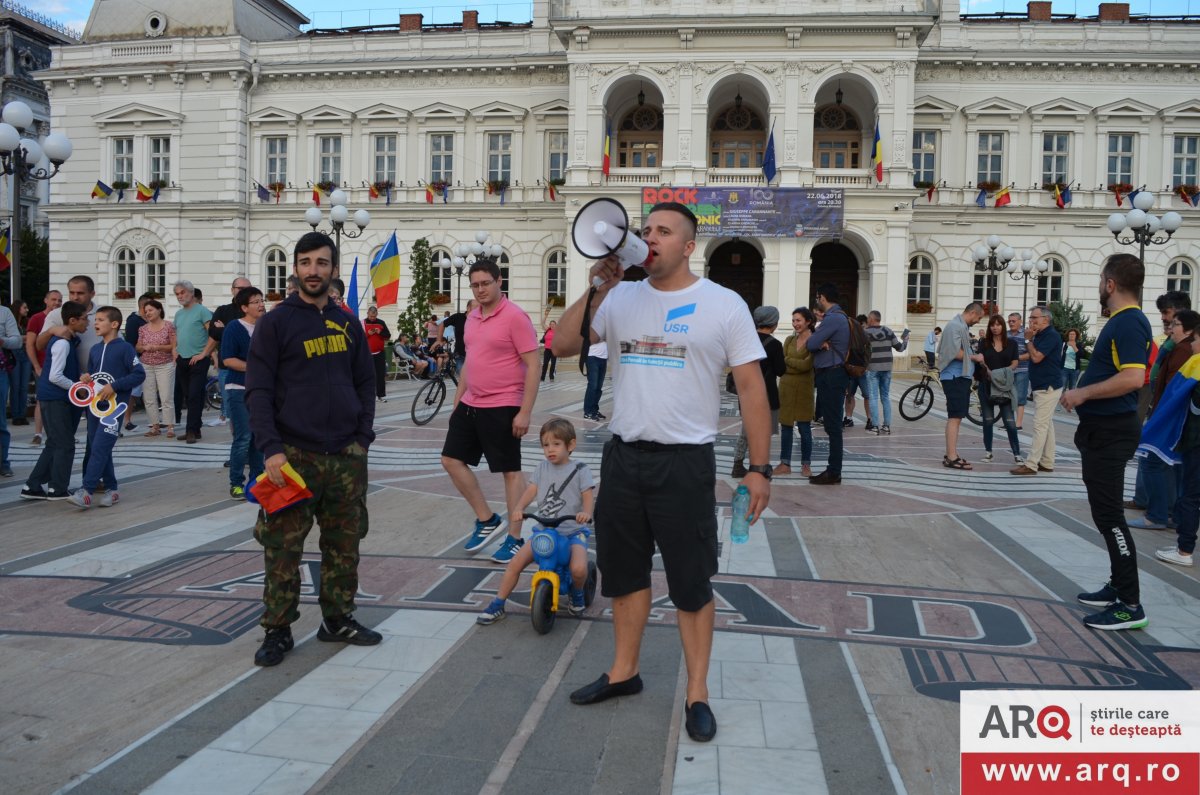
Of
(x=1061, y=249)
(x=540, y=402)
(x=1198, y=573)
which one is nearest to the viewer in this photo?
(x=1198, y=573)

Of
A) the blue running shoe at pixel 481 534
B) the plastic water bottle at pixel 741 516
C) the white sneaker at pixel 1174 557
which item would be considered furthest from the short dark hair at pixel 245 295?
the white sneaker at pixel 1174 557

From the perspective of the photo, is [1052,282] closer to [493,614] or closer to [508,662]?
[493,614]

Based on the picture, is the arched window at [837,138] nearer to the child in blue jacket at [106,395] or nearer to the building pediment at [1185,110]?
the building pediment at [1185,110]

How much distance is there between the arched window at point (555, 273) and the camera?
38594 millimetres

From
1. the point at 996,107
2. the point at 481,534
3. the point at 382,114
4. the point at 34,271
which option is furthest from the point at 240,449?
the point at 34,271

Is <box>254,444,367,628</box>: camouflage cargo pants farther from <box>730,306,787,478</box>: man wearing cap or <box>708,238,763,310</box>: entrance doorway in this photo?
<box>708,238,763,310</box>: entrance doorway

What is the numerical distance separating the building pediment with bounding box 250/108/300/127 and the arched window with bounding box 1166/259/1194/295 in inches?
1455

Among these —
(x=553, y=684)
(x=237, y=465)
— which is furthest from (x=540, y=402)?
(x=553, y=684)

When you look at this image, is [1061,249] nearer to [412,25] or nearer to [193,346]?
[412,25]

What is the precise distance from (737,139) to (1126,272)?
1326 inches

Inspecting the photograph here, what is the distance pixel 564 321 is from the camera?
403cm

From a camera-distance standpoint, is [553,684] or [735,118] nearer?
[553,684]

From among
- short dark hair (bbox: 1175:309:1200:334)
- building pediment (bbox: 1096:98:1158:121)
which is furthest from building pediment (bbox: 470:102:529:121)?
short dark hair (bbox: 1175:309:1200:334)

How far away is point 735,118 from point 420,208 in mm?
13810
